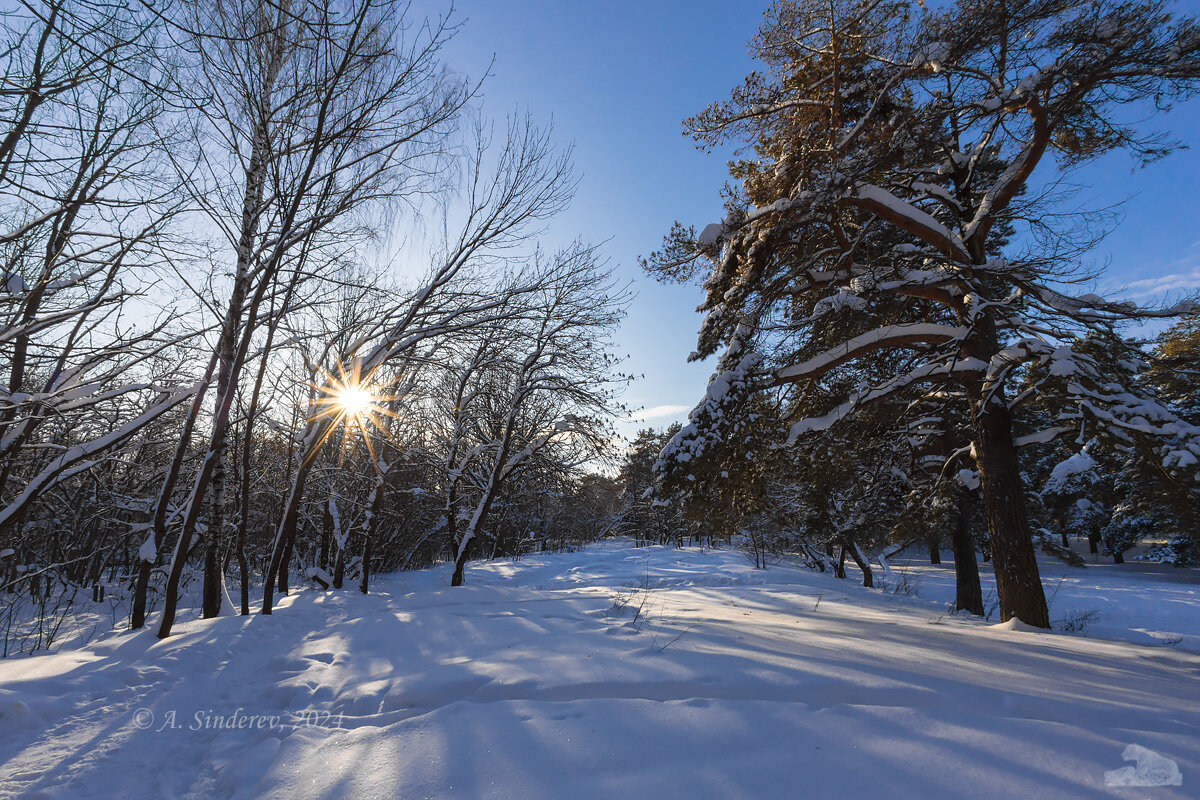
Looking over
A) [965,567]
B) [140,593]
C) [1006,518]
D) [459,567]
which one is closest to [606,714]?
[1006,518]

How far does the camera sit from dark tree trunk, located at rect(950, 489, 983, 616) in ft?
29.3

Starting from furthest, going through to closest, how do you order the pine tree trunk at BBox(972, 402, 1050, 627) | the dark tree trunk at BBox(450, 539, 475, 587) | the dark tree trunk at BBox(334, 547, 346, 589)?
the dark tree trunk at BBox(450, 539, 475, 587) < the dark tree trunk at BBox(334, 547, 346, 589) < the pine tree trunk at BBox(972, 402, 1050, 627)

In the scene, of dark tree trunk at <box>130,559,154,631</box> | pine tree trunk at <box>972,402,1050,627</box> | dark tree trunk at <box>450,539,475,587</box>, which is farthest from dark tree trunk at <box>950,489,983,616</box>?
dark tree trunk at <box>130,559,154,631</box>

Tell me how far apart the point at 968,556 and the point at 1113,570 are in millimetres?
21129

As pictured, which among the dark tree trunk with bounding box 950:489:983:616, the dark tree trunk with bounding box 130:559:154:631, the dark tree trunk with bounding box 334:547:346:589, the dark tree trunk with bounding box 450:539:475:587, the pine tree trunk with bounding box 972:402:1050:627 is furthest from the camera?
the dark tree trunk with bounding box 450:539:475:587

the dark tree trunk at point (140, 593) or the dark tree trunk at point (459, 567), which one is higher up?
the dark tree trunk at point (140, 593)

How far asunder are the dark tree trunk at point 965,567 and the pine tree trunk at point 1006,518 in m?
3.53

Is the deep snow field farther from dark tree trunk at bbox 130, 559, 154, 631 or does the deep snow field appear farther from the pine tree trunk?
dark tree trunk at bbox 130, 559, 154, 631

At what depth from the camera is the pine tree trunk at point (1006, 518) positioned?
17.6ft

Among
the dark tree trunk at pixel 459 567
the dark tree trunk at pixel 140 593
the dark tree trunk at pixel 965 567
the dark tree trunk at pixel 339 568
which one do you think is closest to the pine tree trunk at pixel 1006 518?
the dark tree trunk at pixel 965 567

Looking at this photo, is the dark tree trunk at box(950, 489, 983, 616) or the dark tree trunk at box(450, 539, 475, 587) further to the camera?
the dark tree trunk at box(450, 539, 475, 587)

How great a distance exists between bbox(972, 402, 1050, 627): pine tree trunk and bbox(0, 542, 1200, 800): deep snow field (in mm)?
1181

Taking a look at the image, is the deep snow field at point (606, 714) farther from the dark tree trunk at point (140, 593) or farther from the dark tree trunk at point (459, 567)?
the dark tree trunk at point (459, 567)

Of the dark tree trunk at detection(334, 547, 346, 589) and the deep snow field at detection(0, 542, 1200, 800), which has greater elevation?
the deep snow field at detection(0, 542, 1200, 800)
